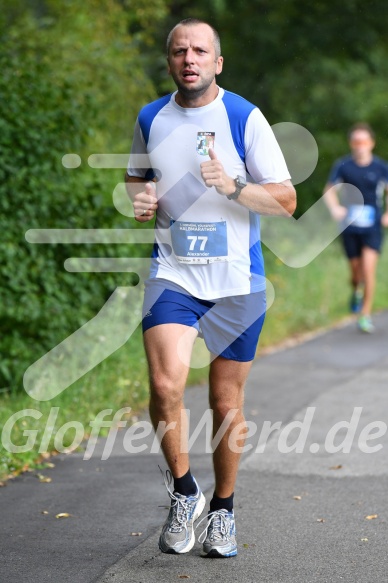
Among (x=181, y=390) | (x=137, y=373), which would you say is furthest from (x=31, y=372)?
(x=181, y=390)

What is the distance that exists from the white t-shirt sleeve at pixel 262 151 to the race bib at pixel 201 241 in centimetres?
28

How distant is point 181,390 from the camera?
4.91 meters

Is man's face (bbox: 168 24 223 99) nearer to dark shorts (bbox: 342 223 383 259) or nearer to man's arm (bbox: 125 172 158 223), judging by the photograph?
man's arm (bbox: 125 172 158 223)

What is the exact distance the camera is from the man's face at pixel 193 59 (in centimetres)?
482

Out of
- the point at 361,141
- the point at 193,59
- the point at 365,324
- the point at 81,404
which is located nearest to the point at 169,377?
the point at 193,59

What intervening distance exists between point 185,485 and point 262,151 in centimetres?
147

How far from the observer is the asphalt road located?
15.7 ft

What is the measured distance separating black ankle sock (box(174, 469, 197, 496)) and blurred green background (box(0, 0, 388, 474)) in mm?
1767

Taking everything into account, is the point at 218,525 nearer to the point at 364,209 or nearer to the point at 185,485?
the point at 185,485

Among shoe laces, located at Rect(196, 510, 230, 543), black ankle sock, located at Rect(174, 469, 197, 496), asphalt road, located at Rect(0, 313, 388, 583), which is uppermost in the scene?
black ankle sock, located at Rect(174, 469, 197, 496)

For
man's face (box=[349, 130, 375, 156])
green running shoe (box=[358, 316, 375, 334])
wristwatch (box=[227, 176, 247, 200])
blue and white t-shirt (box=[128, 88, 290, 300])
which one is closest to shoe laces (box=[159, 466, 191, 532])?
blue and white t-shirt (box=[128, 88, 290, 300])

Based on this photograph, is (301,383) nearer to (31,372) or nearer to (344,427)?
(344,427)

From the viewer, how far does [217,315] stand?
5.04 metres

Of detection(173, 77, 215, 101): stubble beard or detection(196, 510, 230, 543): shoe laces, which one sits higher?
detection(173, 77, 215, 101): stubble beard
